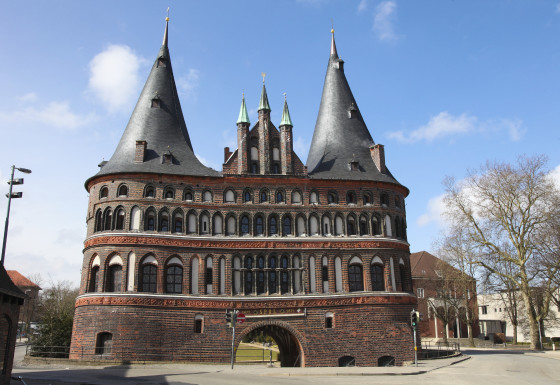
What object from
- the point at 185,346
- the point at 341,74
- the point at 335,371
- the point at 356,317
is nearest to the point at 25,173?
the point at 185,346

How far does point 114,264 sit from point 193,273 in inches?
183

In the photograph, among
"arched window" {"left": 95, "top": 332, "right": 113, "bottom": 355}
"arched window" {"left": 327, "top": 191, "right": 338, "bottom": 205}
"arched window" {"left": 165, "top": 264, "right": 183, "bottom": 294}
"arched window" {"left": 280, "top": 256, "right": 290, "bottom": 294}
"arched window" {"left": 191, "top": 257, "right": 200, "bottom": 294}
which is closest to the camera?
"arched window" {"left": 95, "top": 332, "right": 113, "bottom": 355}

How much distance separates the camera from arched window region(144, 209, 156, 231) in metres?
30.8

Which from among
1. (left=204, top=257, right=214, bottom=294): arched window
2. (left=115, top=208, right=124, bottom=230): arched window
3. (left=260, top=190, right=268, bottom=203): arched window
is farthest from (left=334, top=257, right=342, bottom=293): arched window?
(left=115, top=208, right=124, bottom=230): arched window

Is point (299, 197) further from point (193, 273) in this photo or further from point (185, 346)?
point (185, 346)

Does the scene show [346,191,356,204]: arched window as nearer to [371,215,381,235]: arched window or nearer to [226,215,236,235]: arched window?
[371,215,381,235]: arched window

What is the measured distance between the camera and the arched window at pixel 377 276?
3247cm

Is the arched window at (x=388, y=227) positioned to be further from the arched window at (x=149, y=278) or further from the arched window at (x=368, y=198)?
the arched window at (x=149, y=278)

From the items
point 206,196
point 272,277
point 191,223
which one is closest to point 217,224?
point 191,223

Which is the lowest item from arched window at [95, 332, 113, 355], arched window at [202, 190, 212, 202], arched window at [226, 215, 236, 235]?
arched window at [95, 332, 113, 355]

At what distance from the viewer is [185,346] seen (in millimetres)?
29188

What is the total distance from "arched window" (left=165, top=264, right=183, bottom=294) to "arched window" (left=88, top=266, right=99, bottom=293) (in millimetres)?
4132

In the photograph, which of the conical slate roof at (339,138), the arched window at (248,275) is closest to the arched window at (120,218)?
the arched window at (248,275)

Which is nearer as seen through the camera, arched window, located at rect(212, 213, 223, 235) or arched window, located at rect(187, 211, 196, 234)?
arched window, located at rect(187, 211, 196, 234)
